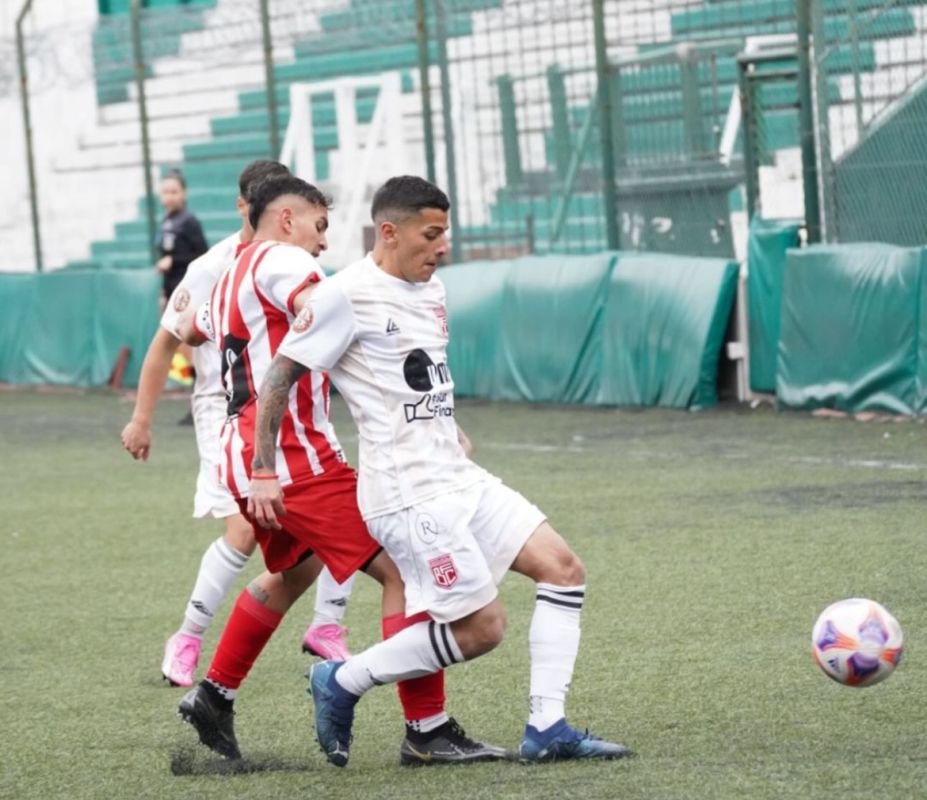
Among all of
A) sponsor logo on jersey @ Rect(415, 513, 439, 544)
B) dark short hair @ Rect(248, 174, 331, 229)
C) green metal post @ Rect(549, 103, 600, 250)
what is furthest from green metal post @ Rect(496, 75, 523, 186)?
sponsor logo on jersey @ Rect(415, 513, 439, 544)

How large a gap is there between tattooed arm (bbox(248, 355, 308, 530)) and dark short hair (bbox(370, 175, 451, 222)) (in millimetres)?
467

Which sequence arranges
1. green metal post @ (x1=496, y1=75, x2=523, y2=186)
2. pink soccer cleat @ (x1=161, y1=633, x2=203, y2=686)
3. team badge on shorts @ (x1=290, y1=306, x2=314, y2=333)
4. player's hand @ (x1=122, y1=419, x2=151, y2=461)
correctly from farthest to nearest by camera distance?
green metal post @ (x1=496, y1=75, x2=523, y2=186)
pink soccer cleat @ (x1=161, y1=633, x2=203, y2=686)
player's hand @ (x1=122, y1=419, x2=151, y2=461)
team badge on shorts @ (x1=290, y1=306, x2=314, y2=333)

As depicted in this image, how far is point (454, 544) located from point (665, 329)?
9555mm

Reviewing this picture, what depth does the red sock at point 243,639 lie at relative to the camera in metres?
5.56

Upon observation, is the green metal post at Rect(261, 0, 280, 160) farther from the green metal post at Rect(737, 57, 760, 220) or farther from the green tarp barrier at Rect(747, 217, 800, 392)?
the green tarp barrier at Rect(747, 217, 800, 392)

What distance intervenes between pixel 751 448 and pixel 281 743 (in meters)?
6.77

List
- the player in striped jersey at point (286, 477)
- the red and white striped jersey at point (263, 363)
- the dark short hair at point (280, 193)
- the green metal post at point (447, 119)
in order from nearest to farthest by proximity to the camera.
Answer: the player in striped jersey at point (286, 477), the red and white striped jersey at point (263, 363), the dark short hair at point (280, 193), the green metal post at point (447, 119)

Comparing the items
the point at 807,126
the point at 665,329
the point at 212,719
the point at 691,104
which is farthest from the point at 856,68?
the point at 212,719

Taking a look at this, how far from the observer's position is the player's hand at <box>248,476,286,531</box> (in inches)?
200

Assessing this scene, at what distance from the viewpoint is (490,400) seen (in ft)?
52.4

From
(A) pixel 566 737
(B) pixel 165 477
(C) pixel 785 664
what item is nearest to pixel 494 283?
(B) pixel 165 477

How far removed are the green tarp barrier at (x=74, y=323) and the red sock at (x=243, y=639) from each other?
1349cm

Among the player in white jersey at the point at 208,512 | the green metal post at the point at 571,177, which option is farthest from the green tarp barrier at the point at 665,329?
the player in white jersey at the point at 208,512

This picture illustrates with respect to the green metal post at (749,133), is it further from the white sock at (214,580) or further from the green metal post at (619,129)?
the white sock at (214,580)
